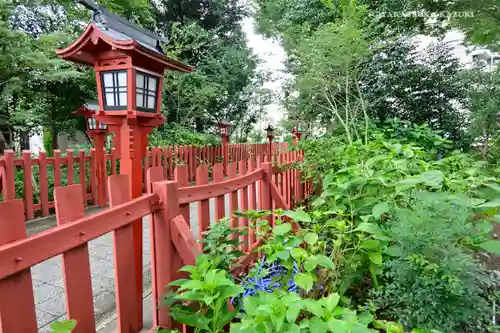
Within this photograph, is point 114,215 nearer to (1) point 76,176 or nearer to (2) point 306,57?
(1) point 76,176

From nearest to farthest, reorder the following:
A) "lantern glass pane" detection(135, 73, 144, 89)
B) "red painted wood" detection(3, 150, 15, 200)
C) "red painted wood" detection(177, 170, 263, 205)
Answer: "red painted wood" detection(177, 170, 263, 205), "lantern glass pane" detection(135, 73, 144, 89), "red painted wood" detection(3, 150, 15, 200)

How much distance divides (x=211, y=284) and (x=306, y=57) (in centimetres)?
546

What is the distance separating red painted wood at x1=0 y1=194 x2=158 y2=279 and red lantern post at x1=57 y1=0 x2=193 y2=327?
1.33 ft

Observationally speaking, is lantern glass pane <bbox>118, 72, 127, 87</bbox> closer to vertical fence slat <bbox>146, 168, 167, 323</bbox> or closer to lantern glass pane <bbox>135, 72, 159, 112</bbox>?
lantern glass pane <bbox>135, 72, 159, 112</bbox>

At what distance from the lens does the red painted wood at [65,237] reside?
0.71 metres

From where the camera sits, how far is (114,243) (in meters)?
1.08

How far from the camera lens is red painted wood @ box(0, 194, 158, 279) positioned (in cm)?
71

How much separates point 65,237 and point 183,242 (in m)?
0.49

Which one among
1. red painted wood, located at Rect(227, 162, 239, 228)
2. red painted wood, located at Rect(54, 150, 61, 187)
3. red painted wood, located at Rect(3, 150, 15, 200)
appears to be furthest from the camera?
red painted wood, located at Rect(54, 150, 61, 187)

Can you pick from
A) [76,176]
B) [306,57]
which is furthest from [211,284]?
[306,57]

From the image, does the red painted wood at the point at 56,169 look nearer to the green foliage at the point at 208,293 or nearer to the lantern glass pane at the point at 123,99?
the lantern glass pane at the point at 123,99

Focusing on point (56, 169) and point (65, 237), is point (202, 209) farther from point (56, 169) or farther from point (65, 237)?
point (56, 169)

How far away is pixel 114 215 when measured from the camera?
1019 mm

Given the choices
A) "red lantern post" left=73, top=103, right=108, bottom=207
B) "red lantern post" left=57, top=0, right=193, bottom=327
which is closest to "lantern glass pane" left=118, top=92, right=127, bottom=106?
"red lantern post" left=57, top=0, right=193, bottom=327
